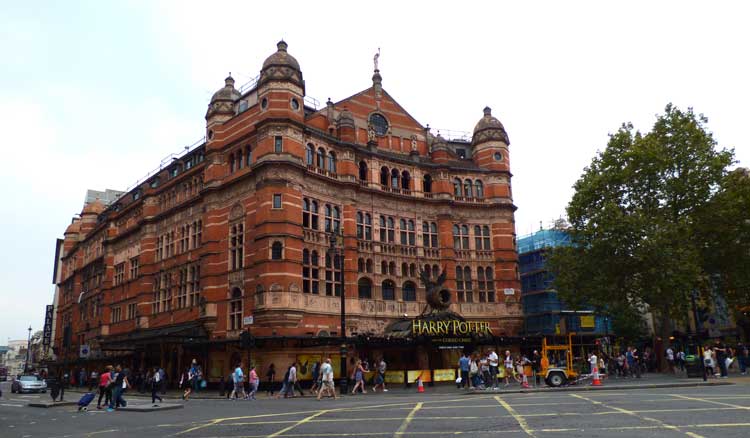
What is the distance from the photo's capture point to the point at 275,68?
39406 mm

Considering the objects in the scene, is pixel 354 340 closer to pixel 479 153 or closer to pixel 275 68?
pixel 275 68

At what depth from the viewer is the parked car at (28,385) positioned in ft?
143

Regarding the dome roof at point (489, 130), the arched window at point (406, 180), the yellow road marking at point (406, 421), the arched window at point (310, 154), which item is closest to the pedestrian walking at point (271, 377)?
the arched window at point (310, 154)

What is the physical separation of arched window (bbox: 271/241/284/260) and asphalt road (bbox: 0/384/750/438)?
621 inches

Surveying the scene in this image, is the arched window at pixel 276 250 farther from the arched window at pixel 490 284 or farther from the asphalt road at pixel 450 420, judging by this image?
the arched window at pixel 490 284

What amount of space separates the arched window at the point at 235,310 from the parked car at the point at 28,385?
1821cm

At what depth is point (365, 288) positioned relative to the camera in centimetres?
4194

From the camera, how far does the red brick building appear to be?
3719cm

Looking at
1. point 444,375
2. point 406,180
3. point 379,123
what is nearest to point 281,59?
point 379,123

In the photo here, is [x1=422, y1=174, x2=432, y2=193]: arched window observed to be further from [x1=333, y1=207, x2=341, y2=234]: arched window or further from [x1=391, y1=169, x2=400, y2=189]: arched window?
[x1=333, y1=207, x2=341, y2=234]: arched window

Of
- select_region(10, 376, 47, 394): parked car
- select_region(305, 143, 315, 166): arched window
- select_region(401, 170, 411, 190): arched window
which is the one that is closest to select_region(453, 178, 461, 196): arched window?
select_region(401, 170, 411, 190): arched window

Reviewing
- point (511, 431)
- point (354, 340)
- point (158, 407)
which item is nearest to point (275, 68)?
point (354, 340)

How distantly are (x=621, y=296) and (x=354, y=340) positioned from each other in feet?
56.5

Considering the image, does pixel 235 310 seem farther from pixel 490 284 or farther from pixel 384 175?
pixel 490 284
